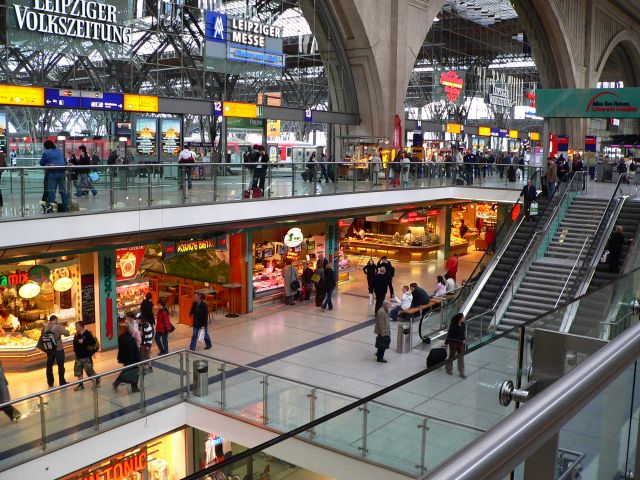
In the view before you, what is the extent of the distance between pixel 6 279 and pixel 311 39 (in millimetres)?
18465

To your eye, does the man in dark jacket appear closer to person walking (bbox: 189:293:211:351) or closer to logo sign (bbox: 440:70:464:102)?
person walking (bbox: 189:293:211:351)

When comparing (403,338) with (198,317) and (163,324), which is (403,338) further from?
(163,324)

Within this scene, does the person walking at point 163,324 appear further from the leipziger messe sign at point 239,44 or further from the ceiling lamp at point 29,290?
the leipziger messe sign at point 239,44

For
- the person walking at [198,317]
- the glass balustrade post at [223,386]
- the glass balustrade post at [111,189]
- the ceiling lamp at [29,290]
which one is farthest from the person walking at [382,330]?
the ceiling lamp at [29,290]

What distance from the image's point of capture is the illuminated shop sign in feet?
60.7

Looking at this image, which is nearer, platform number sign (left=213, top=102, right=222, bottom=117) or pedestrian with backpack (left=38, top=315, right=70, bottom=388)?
pedestrian with backpack (left=38, top=315, right=70, bottom=388)

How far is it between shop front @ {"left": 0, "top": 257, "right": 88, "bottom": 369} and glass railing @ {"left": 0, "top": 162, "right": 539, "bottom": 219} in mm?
2671

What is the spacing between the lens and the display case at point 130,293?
17016mm

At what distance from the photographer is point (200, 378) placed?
1191 centimetres

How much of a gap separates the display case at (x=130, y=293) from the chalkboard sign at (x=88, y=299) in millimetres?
803

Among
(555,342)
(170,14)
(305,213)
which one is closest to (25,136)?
(170,14)

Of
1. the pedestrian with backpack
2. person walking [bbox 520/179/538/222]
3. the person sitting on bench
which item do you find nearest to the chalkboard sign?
Result: the pedestrian with backpack

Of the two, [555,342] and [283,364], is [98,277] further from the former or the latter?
[555,342]

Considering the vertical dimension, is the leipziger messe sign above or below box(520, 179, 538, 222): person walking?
above
